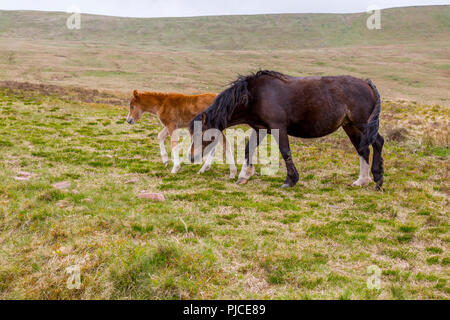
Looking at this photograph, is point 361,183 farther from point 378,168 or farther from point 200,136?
point 200,136

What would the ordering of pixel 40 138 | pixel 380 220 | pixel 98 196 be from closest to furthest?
pixel 380 220 < pixel 98 196 < pixel 40 138

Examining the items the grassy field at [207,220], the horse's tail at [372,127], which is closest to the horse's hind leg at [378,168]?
the horse's tail at [372,127]

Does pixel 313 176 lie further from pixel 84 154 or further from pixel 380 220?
pixel 84 154

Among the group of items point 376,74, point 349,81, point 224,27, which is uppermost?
point 224,27

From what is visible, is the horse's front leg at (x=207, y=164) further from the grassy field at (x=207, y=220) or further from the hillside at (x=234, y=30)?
the hillside at (x=234, y=30)

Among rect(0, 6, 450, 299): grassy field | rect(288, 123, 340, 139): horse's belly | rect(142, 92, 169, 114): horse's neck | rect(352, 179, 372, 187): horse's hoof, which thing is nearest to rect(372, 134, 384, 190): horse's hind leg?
rect(352, 179, 372, 187): horse's hoof

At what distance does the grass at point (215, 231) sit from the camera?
4391 mm

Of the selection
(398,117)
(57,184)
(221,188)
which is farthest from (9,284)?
(398,117)

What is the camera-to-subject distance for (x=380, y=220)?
6852 millimetres

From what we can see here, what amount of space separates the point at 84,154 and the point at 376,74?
7521 centimetres

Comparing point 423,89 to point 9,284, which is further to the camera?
point 423,89

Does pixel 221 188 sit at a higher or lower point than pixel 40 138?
lower

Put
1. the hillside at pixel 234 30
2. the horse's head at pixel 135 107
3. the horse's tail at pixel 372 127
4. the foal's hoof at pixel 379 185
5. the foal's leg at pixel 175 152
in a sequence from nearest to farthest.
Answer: the horse's tail at pixel 372 127 < the foal's hoof at pixel 379 185 < the foal's leg at pixel 175 152 < the horse's head at pixel 135 107 < the hillside at pixel 234 30

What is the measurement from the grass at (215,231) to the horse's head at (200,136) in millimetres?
816
